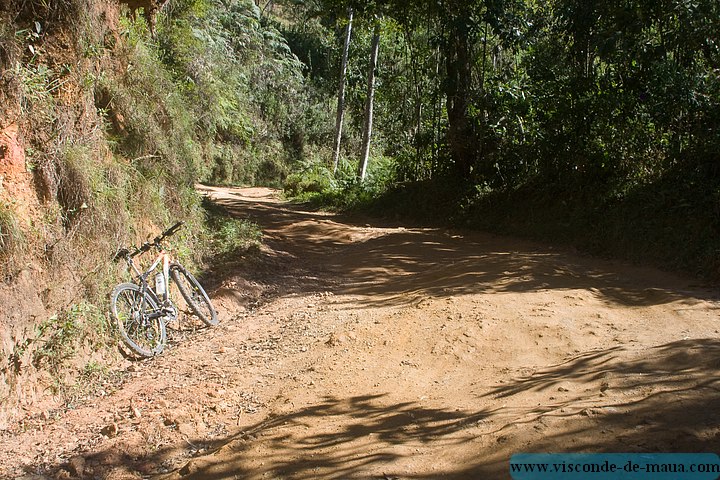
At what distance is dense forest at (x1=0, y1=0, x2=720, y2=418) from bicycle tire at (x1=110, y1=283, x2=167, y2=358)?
0.21m

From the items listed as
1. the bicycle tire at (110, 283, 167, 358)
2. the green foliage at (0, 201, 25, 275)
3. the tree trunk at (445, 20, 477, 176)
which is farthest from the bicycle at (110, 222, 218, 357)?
the tree trunk at (445, 20, 477, 176)

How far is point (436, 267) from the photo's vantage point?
34.0ft

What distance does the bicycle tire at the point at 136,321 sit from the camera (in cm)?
675

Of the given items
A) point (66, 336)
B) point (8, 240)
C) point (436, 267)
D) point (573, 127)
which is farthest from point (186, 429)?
point (573, 127)

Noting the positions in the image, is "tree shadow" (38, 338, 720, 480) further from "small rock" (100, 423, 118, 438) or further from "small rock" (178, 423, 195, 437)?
"small rock" (100, 423, 118, 438)

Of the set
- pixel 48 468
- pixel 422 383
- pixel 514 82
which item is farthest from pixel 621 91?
pixel 48 468

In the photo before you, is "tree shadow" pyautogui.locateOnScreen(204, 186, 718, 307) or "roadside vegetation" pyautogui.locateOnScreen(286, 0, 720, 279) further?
"roadside vegetation" pyautogui.locateOnScreen(286, 0, 720, 279)

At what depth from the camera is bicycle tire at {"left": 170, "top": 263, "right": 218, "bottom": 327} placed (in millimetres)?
7902

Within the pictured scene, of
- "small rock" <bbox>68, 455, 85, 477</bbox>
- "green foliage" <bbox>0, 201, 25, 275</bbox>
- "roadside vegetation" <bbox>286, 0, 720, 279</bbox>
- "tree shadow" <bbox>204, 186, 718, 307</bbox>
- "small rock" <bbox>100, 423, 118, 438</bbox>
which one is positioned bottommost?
"small rock" <bbox>68, 455, 85, 477</bbox>

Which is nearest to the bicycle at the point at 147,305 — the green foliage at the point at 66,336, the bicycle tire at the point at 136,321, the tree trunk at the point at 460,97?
the bicycle tire at the point at 136,321

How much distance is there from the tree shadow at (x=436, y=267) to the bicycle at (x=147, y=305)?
246cm

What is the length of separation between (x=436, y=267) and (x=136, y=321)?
197 inches

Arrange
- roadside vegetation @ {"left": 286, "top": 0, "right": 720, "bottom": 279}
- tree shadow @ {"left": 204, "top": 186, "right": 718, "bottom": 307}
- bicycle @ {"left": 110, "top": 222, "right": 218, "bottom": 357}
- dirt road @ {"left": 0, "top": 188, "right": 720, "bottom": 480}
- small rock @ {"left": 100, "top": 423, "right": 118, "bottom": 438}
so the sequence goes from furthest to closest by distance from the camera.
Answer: roadside vegetation @ {"left": 286, "top": 0, "right": 720, "bottom": 279}
tree shadow @ {"left": 204, "top": 186, "right": 718, "bottom": 307}
bicycle @ {"left": 110, "top": 222, "right": 218, "bottom": 357}
small rock @ {"left": 100, "top": 423, "right": 118, "bottom": 438}
dirt road @ {"left": 0, "top": 188, "right": 720, "bottom": 480}

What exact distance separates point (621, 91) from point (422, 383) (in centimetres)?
881
